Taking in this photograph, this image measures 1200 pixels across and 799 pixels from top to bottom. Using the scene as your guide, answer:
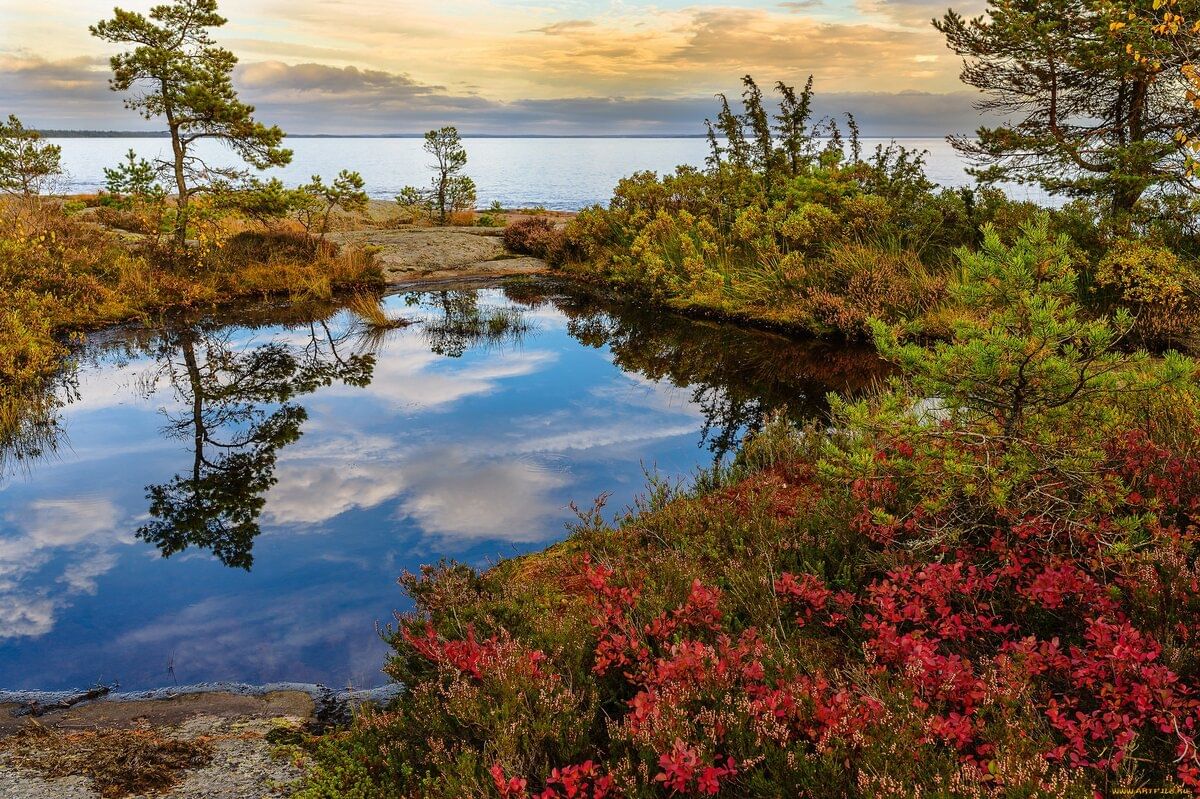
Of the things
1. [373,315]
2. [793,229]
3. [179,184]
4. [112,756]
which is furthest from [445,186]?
[112,756]

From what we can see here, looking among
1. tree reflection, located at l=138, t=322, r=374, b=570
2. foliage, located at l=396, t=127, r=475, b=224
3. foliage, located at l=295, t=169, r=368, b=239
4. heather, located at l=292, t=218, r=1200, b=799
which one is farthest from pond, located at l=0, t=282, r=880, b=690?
foliage, located at l=396, t=127, r=475, b=224

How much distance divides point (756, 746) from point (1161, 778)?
1.47 metres

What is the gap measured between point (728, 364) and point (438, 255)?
43.6ft

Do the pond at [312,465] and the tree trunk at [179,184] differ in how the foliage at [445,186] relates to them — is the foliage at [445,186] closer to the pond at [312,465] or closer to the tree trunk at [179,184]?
the tree trunk at [179,184]

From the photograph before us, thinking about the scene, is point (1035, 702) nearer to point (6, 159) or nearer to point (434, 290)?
point (434, 290)

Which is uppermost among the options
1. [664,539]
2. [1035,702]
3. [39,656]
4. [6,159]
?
[6,159]

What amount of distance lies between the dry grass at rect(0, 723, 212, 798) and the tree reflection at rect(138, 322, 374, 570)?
266cm

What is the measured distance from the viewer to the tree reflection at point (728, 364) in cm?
1070

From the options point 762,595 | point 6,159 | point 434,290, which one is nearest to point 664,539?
point 762,595

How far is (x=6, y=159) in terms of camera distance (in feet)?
58.2

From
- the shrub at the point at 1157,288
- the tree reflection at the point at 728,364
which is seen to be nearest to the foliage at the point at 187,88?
the tree reflection at the point at 728,364

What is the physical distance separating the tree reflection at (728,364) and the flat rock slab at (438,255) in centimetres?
615

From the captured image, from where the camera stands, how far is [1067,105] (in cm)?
1401

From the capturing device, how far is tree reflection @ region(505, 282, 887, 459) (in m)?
10.7
